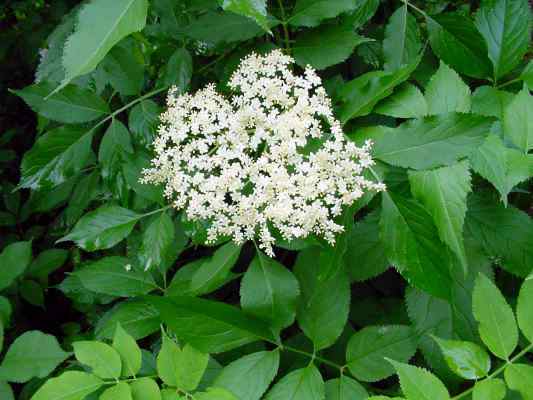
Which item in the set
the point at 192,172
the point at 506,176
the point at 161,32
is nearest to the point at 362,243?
the point at 506,176

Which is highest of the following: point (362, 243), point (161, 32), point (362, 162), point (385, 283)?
point (161, 32)

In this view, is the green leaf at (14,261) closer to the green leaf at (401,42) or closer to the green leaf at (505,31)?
the green leaf at (401,42)

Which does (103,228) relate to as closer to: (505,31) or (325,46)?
(325,46)

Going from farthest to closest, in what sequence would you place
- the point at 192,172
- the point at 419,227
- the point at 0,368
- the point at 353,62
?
the point at 353,62 → the point at 0,368 → the point at 192,172 → the point at 419,227

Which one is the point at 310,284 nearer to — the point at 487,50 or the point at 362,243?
the point at 362,243

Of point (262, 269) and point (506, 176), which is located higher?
point (506, 176)

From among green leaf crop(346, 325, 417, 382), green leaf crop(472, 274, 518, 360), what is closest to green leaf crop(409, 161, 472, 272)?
green leaf crop(472, 274, 518, 360)

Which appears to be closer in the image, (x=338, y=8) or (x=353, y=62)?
(x=338, y=8)
